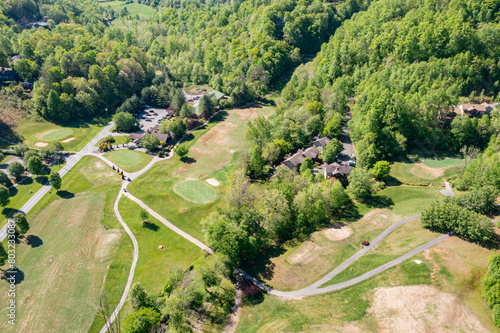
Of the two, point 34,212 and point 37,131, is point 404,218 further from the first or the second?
point 37,131

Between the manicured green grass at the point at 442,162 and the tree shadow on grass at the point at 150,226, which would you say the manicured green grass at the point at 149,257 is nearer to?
the tree shadow on grass at the point at 150,226

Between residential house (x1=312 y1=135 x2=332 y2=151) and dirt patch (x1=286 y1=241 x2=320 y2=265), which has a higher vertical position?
residential house (x1=312 y1=135 x2=332 y2=151)

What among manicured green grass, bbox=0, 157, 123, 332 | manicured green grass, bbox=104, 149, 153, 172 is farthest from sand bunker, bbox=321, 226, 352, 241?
manicured green grass, bbox=104, 149, 153, 172

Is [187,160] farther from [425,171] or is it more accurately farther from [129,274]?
[425,171]

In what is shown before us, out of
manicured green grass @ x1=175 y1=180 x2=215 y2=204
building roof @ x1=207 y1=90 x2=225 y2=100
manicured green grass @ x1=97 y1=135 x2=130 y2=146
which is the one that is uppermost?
building roof @ x1=207 y1=90 x2=225 y2=100

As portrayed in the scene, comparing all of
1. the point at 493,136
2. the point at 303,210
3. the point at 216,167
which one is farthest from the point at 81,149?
the point at 493,136

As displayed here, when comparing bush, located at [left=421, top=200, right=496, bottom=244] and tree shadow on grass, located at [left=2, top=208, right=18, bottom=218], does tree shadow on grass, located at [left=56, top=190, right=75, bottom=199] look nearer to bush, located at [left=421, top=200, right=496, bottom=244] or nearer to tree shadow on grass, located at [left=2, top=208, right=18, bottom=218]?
tree shadow on grass, located at [left=2, top=208, right=18, bottom=218]

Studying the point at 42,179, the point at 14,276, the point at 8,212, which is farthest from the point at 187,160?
the point at 14,276

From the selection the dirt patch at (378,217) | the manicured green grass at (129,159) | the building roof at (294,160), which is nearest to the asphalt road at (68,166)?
the manicured green grass at (129,159)
